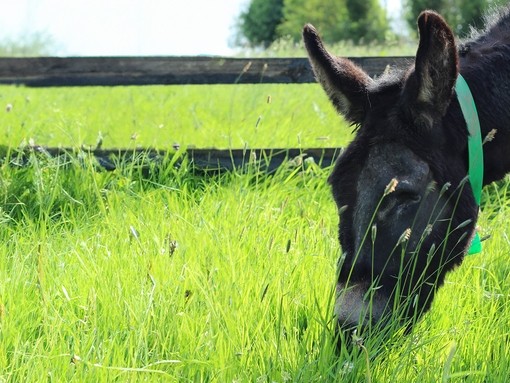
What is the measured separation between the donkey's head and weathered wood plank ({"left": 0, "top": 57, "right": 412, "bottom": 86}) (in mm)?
3519

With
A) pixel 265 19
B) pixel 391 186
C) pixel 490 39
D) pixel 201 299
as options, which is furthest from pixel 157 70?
pixel 265 19

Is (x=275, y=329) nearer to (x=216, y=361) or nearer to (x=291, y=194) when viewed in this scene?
(x=216, y=361)

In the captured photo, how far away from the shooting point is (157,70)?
6.84m

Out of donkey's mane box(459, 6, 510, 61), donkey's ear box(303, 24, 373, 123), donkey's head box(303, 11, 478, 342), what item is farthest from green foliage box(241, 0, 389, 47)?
donkey's head box(303, 11, 478, 342)

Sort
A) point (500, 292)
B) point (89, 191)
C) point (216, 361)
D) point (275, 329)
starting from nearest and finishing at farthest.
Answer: point (216, 361) < point (275, 329) < point (500, 292) < point (89, 191)

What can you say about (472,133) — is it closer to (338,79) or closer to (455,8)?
(338,79)

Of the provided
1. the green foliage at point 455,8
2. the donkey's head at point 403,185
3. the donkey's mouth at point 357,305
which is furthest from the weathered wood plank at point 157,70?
the green foliage at point 455,8

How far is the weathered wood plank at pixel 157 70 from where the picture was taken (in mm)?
6832

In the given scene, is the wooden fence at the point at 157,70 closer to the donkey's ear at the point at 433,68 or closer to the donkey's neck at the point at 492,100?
the donkey's neck at the point at 492,100

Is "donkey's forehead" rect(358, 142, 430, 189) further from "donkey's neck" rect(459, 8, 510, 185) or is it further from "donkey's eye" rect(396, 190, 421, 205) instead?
"donkey's neck" rect(459, 8, 510, 185)

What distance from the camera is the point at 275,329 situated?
311cm

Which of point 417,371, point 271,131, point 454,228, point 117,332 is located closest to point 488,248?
point 454,228

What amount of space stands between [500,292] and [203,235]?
1.61 metres

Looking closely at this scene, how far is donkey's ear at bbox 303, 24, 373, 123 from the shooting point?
133 inches
